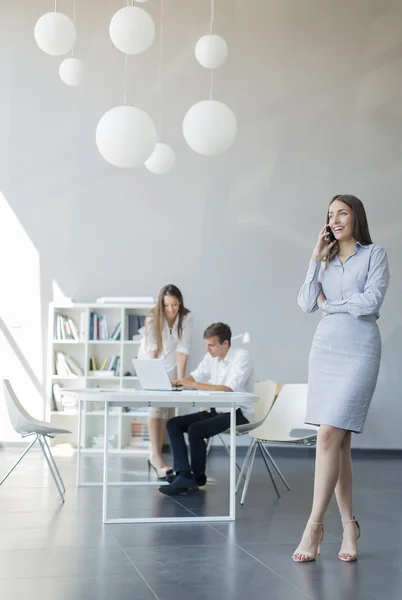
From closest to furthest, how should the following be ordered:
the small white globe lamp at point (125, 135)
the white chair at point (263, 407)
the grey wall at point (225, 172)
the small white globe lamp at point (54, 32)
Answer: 1. the small white globe lamp at point (125, 135)
2. the small white globe lamp at point (54, 32)
3. the white chair at point (263, 407)
4. the grey wall at point (225, 172)

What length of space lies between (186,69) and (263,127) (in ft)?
3.52

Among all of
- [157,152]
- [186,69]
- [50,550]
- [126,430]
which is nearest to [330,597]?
[50,550]

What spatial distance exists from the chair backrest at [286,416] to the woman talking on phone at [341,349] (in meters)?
1.99

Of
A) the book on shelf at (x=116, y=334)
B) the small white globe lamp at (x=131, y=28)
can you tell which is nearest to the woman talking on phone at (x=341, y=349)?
the small white globe lamp at (x=131, y=28)

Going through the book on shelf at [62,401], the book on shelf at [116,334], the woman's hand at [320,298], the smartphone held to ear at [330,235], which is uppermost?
the smartphone held to ear at [330,235]

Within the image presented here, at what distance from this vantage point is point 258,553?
12.1 ft

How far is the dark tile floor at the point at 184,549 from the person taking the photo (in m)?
3.02

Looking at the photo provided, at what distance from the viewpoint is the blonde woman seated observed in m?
6.32

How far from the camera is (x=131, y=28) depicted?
14.4 ft

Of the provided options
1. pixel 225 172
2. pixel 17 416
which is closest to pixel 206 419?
pixel 17 416

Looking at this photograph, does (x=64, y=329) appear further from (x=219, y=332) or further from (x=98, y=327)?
(x=219, y=332)

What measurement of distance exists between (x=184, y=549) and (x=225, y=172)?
18.7 feet

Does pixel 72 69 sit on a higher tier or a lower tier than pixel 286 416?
higher

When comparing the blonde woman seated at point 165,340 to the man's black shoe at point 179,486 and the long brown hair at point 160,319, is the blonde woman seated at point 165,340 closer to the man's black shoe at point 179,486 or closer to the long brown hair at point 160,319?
the long brown hair at point 160,319
